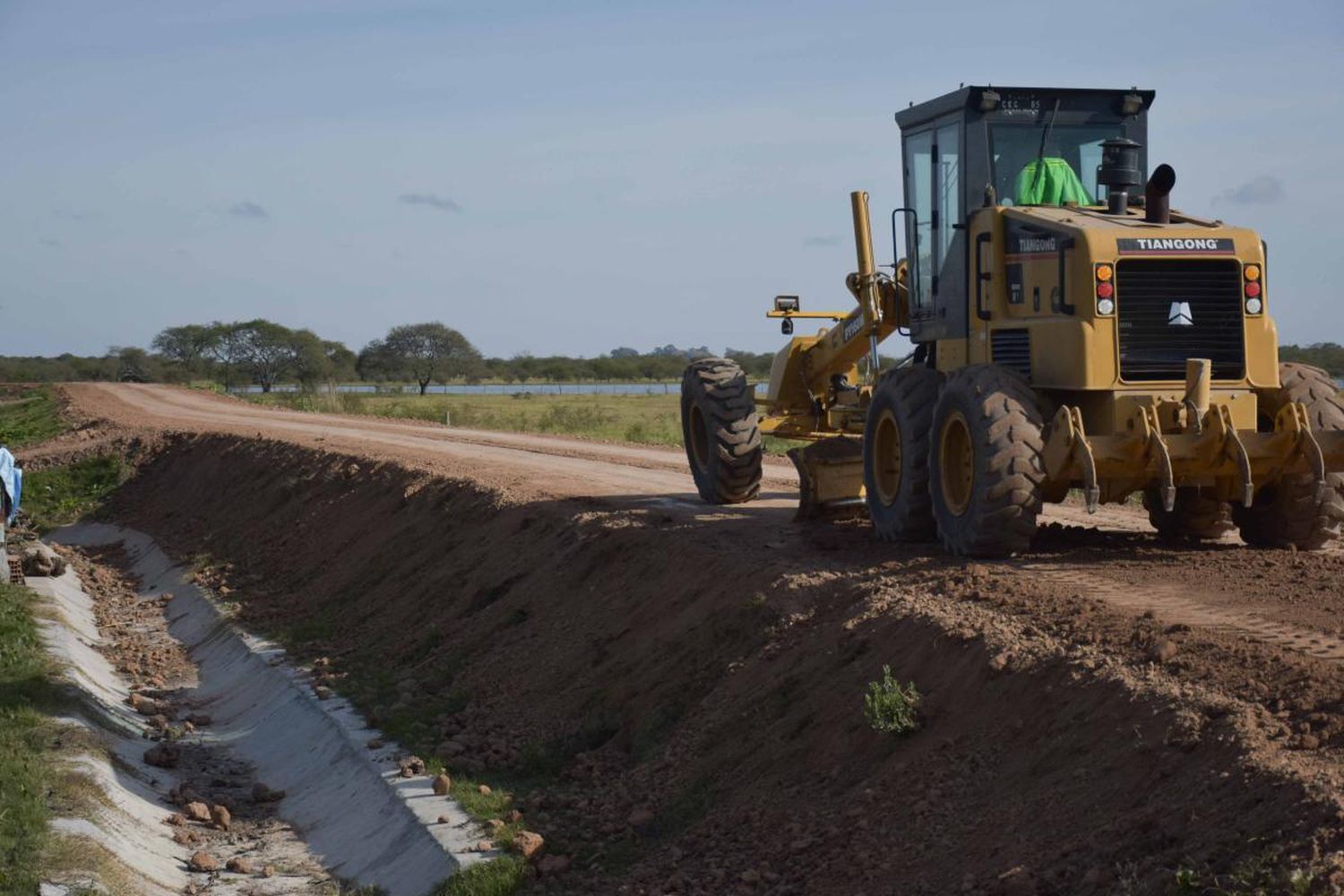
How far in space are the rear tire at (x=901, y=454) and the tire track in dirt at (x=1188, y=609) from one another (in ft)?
4.33

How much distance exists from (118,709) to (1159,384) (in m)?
10.9

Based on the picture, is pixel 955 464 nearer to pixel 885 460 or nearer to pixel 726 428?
pixel 885 460

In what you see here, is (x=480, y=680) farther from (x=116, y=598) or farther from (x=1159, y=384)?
(x=116, y=598)

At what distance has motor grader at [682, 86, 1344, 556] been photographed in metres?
10.7

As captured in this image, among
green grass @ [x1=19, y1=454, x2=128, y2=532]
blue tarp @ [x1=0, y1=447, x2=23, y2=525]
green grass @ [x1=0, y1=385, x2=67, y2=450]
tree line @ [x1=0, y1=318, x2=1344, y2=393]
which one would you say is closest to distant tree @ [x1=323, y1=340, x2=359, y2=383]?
tree line @ [x1=0, y1=318, x2=1344, y2=393]

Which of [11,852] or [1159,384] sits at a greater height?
[1159,384]

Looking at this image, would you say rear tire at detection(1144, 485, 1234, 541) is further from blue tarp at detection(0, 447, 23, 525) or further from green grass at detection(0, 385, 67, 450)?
green grass at detection(0, 385, 67, 450)

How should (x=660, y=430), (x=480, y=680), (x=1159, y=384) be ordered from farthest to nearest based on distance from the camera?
1. (x=660, y=430)
2. (x=480, y=680)
3. (x=1159, y=384)

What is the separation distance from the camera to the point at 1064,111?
12.4 meters

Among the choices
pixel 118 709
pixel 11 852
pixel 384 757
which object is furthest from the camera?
pixel 118 709

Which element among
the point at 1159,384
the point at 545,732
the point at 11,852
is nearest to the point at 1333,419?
the point at 1159,384

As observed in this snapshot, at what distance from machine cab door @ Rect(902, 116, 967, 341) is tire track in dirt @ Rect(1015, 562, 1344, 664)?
8.51 ft

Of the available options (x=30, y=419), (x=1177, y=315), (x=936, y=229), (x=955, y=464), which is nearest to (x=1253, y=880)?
(x=1177, y=315)

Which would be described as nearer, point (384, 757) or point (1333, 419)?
point (1333, 419)
